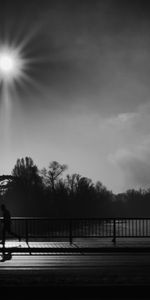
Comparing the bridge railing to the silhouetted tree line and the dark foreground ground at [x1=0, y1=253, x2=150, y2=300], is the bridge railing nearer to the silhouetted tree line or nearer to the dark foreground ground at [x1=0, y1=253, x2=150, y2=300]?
the dark foreground ground at [x1=0, y1=253, x2=150, y2=300]

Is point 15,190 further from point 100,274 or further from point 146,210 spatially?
point 100,274

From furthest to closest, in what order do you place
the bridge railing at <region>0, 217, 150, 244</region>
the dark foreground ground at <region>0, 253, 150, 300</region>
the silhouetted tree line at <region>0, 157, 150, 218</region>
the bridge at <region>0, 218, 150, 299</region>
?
the silhouetted tree line at <region>0, 157, 150, 218</region>, the bridge railing at <region>0, 217, 150, 244</region>, the bridge at <region>0, 218, 150, 299</region>, the dark foreground ground at <region>0, 253, 150, 300</region>

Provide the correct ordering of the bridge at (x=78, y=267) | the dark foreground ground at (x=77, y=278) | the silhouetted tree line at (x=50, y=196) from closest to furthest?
the dark foreground ground at (x=77, y=278) < the bridge at (x=78, y=267) < the silhouetted tree line at (x=50, y=196)

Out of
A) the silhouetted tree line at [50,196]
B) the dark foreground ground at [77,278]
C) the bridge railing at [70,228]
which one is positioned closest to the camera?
the dark foreground ground at [77,278]

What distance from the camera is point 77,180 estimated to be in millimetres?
125250

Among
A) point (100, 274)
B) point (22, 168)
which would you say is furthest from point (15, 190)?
point (100, 274)

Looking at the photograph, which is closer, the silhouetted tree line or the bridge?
the bridge

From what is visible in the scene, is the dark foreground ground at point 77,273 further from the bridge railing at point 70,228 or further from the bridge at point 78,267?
the bridge railing at point 70,228

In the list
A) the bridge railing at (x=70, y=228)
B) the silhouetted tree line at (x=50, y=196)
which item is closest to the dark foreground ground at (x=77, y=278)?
the bridge railing at (x=70, y=228)

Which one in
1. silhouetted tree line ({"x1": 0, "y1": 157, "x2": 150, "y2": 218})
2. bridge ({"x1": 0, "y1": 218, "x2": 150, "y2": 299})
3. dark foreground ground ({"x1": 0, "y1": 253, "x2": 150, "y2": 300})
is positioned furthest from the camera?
silhouetted tree line ({"x1": 0, "y1": 157, "x2": 150, "y2": 218})

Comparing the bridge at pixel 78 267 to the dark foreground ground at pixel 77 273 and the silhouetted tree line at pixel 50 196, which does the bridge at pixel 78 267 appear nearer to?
the dark foreground ground at pixel 77 273

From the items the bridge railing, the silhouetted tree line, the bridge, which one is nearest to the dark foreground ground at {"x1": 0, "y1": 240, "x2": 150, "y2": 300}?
the bridge

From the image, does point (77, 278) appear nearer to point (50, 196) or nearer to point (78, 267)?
point (78, 267)

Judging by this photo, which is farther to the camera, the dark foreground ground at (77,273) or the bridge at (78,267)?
the bridge at (78,267)
